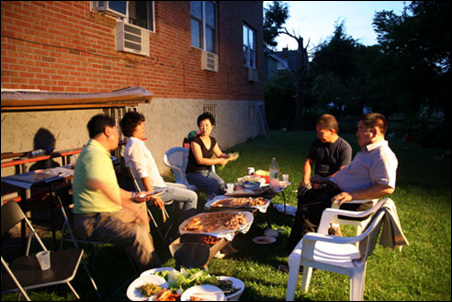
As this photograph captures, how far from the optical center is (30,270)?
300 cm

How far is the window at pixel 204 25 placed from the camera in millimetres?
10906

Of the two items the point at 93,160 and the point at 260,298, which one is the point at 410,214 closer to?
the point at 260,298

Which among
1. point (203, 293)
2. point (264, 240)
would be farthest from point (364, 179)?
point (203, 293)

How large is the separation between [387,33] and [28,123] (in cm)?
1121

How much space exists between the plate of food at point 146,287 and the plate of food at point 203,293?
0.27 m

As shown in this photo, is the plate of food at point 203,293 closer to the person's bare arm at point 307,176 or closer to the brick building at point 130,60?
the person's bare arm at point 307,176

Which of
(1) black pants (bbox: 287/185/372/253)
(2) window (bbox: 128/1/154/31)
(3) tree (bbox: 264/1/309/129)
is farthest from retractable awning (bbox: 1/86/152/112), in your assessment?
(3) tree (bbox: 264/1/309/129)

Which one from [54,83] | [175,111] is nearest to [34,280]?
[54,83]

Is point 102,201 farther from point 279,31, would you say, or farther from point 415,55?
point 279,31

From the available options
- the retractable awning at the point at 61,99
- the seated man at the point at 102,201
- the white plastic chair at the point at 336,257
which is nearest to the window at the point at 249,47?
the retractable awning at the point at 61,99

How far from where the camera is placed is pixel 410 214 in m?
5.87

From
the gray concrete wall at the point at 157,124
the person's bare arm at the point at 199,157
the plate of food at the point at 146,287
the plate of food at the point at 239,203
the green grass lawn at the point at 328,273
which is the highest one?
the gray concrete wall at the point at 157,124

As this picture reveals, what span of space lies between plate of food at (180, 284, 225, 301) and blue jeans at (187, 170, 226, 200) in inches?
112

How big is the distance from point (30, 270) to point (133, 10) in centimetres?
661
